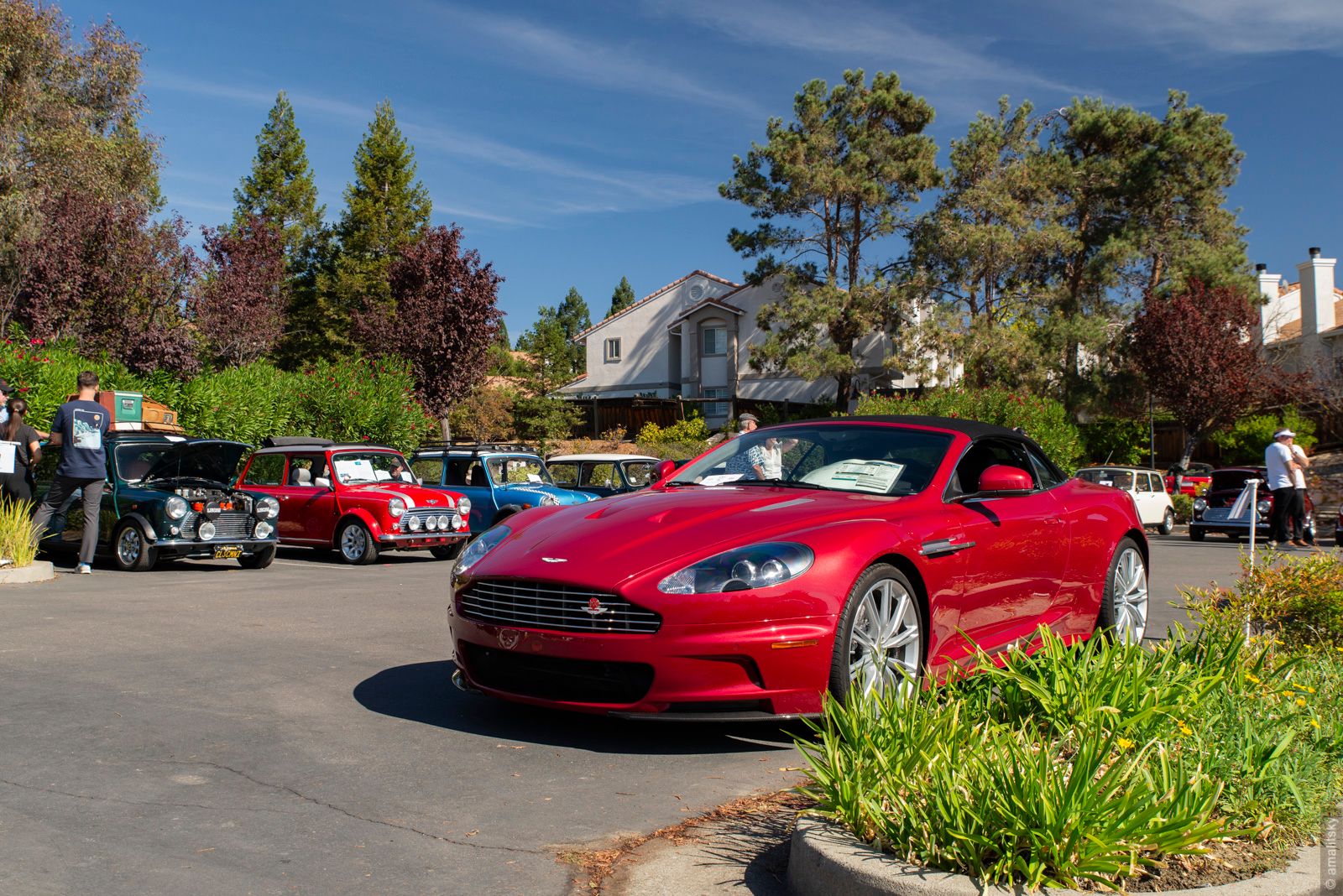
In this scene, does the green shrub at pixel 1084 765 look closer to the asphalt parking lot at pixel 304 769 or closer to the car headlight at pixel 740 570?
the car headlight at pixel 740 570

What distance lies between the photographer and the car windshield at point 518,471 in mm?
18141

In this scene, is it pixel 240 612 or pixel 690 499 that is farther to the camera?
pixel 240 612

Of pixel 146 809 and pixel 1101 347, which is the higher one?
pixel 1101 347

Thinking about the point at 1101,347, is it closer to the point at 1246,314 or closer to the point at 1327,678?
the point at 1246,314

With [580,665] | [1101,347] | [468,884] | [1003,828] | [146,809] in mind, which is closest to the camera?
[1003,828]

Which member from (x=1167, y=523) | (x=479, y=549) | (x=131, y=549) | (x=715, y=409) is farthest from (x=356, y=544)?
(x=715, y=409)

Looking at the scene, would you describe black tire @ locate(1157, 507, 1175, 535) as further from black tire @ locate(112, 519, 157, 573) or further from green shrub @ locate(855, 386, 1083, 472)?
black tire @ locate(112, 519, 157, 573)

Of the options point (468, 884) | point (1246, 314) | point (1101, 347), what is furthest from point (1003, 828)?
point (1101, 347)

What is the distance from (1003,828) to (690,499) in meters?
2.95

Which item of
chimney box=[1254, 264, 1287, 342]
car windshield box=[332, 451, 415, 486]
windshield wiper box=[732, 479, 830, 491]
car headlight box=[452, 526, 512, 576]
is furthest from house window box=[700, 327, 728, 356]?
car headlight box=[452, 526, 512, 576]

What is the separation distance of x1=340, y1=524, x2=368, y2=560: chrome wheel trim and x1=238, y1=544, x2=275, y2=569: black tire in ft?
3.82

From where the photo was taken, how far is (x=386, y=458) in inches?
685

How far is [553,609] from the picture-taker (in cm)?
520

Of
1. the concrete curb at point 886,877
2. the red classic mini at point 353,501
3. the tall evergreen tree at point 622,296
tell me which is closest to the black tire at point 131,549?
the red classic mini at point 353,501
